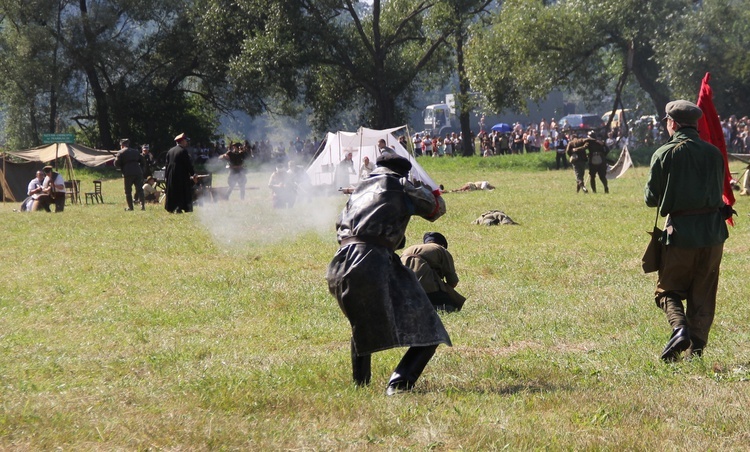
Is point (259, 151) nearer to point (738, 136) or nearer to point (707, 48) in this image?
point (707, 48)

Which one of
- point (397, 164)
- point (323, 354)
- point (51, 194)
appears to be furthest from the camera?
point (51, 194)

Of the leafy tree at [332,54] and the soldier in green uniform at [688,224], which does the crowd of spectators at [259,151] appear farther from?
the soldier in green uniform at [688,224]

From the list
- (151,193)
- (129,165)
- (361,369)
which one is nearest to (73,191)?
(151,193)

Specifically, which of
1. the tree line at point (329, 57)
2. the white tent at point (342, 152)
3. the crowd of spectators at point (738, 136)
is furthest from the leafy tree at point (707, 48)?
the white tent at point (342, 152)

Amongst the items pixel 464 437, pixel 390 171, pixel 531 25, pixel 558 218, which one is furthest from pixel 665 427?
pixel 531 25

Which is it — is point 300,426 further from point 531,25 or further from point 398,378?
point 531,25

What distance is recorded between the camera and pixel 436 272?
10.3 meters

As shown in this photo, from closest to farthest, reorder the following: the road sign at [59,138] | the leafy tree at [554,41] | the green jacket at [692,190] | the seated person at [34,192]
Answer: the green jacket at [692,190] → the seated person at [34,192] → the road sign at [59,138] → the leafy tree at [554,41]

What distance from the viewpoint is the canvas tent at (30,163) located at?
32.2 m

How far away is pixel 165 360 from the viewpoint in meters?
8.38

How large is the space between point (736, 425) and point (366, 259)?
230 centimetres

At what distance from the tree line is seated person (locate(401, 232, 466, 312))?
33899 millimetres

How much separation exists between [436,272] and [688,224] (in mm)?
3423

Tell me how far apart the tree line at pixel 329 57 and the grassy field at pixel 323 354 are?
27.7 m
